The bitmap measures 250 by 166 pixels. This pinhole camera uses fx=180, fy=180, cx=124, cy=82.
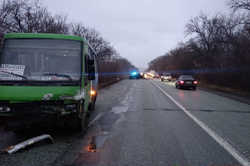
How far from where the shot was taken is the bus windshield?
4484 mm

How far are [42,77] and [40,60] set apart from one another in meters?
0.53

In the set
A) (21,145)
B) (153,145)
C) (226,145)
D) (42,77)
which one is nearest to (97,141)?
(153,145)

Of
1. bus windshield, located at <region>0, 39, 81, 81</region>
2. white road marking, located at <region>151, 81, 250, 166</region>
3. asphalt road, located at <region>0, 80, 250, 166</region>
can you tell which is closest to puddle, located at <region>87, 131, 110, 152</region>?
asphalt road, located at <region>0, 80, 250, 166</region>

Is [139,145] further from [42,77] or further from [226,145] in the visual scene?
[42,77]

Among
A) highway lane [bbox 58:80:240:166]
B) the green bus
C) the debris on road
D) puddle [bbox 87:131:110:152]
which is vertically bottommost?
highway lane [bbox 58:80:240:166]

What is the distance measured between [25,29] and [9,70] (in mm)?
14631

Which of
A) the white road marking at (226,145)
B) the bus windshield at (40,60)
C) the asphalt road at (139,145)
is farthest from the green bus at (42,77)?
the white road marking at (226,145)

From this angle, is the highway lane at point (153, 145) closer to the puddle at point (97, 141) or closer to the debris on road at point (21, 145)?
the puddle at point (97, 141)

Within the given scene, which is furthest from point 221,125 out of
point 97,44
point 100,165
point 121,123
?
point 97,44

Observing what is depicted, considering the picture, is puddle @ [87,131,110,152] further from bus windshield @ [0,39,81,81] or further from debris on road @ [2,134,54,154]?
bus windshield @ [0,39,81,81]

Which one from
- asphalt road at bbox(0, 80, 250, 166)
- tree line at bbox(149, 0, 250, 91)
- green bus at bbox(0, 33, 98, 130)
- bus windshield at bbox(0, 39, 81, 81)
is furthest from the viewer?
tree line at bbox(149, 0, 250, 91)

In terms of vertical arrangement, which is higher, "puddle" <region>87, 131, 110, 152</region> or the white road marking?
"puddle" <region>87, 131, 110, 152</region>

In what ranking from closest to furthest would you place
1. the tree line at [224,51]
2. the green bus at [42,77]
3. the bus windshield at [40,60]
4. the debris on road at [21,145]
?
1. the debris on road at [21,145]
2. the green bus at [42,77]
3. the bus windshield at [40,60]
4. the tree line at [224,51]

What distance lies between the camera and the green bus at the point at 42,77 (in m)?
4.11
